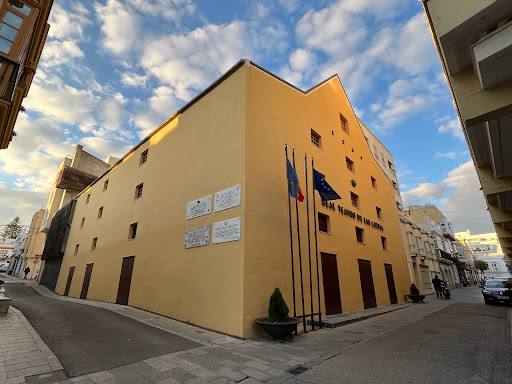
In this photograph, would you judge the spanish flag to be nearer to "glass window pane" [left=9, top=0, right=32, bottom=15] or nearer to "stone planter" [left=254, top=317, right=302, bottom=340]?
"stone planter" [left=254, top=317, right=302, bottom=340]

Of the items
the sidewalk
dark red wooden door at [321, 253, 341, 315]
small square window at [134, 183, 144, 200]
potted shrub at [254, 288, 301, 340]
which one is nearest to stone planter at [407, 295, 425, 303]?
dark red wooden door at [321, 253, 341, 315]

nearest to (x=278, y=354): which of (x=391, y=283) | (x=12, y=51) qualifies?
(x=12, y=51)

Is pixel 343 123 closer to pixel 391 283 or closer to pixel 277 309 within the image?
pixel 391 283

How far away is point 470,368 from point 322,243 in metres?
7.36

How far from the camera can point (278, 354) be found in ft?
20.8

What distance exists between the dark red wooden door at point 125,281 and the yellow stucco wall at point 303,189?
29.8 feet

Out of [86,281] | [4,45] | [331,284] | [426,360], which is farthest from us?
[86,281]

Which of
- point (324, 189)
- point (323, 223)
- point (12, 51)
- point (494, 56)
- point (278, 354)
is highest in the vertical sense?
point (12, 51)

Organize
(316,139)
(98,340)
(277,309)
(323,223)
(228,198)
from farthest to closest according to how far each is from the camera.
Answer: (316,139)
(323,223)
(228,198)
(277,309)
(98,340)

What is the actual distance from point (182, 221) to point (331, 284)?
25.2 feet

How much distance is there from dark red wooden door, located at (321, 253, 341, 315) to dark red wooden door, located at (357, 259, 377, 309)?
304 cm

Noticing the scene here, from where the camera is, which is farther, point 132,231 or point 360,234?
point 360,234

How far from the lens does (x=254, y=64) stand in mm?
11766

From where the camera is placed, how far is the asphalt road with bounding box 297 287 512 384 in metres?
4.73
